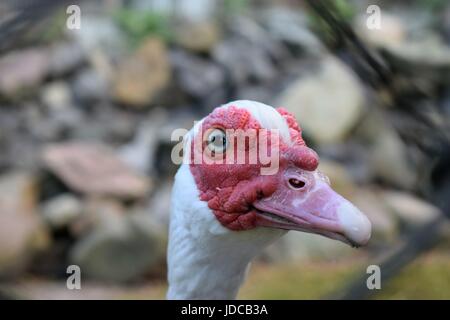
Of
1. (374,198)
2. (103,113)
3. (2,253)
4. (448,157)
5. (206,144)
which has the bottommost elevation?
(448,157)

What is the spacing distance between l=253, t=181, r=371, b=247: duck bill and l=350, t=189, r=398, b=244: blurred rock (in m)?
3.14

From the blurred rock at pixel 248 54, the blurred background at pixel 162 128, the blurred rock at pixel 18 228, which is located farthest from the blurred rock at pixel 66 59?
→ the blurred rock at pixel 18 228

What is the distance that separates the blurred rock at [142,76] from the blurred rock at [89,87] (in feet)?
0.41

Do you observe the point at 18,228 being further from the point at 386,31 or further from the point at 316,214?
the point at 386,31

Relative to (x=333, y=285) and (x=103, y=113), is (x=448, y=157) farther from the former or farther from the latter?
(x=103, y=113)

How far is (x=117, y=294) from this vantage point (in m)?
3.91

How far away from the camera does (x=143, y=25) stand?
6.77 metres

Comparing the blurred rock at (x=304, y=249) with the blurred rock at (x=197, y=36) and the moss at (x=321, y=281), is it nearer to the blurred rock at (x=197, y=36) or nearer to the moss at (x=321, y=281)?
the moss at (x=321, y=281)

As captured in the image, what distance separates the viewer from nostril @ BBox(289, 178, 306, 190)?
3.93ft

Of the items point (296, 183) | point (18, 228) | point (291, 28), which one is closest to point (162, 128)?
point (18, 228)

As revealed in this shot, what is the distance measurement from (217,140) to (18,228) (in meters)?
3.07

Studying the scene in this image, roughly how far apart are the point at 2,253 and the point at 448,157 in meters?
3.41

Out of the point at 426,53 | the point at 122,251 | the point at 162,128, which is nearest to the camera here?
the point at 122,251
